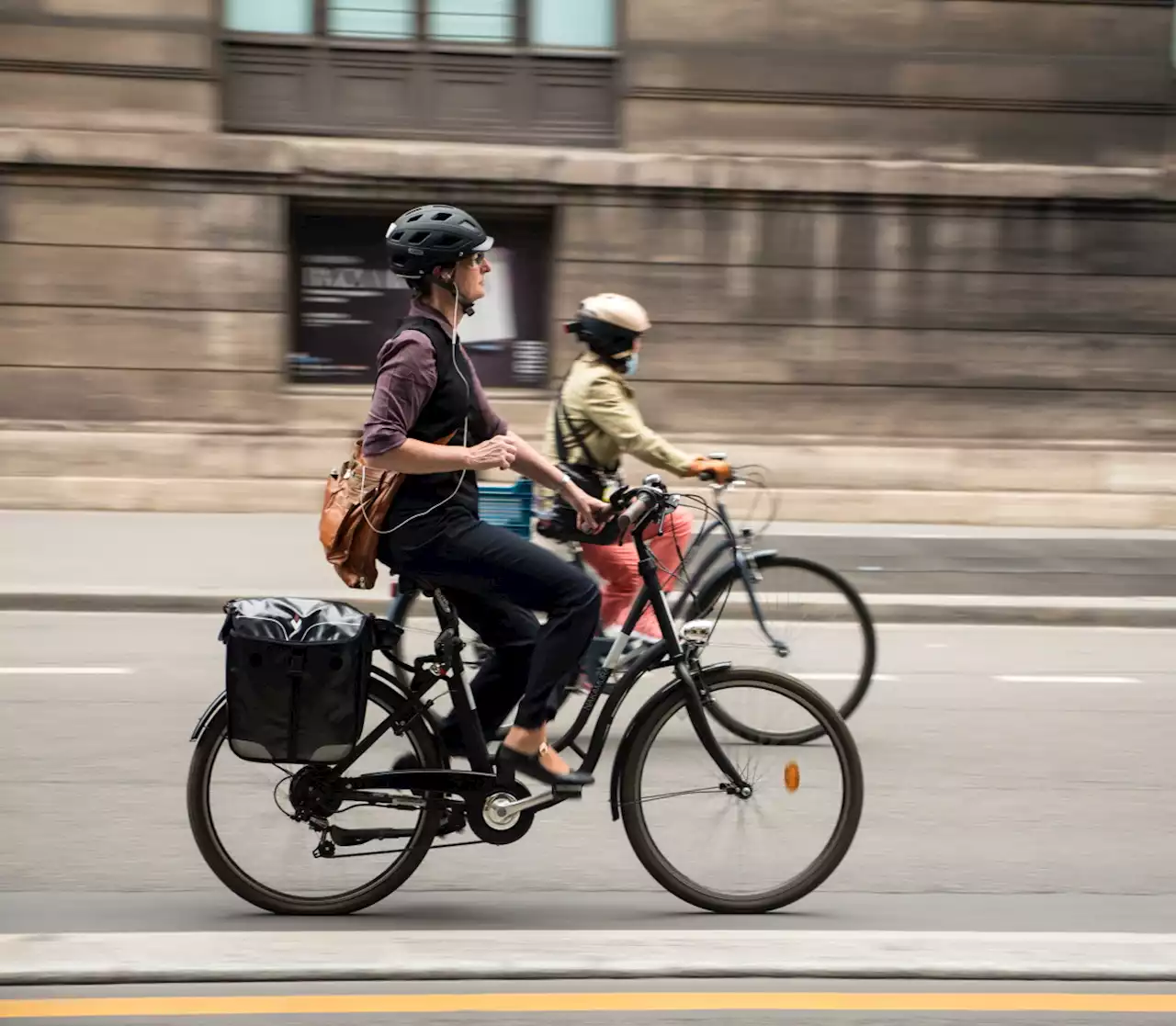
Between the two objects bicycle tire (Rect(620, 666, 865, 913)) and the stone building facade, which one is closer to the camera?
bicycle tire (Rect(620, 666, 865, 913))

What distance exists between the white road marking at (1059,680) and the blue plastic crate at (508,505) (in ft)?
8.91

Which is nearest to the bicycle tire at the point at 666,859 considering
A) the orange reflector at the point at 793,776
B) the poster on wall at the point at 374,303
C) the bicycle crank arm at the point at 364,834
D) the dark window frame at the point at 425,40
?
the orange reflector at the point at 793,776

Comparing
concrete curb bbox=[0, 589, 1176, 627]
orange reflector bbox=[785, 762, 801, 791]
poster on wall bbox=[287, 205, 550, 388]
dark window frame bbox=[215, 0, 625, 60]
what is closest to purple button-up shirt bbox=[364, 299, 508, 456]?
orange reflector bbox=[785, 762, 801, 791]

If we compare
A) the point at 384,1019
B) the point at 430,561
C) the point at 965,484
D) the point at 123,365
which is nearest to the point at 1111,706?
the point at 430,561

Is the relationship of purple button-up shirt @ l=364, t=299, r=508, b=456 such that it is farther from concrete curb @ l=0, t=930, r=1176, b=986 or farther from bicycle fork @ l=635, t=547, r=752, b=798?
concrete curb @ l=0, t=930, r=1176, b=986

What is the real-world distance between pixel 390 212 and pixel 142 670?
7.12 meters

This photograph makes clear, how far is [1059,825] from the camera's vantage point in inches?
211

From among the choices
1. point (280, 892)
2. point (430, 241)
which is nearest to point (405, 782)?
point (280, 892)

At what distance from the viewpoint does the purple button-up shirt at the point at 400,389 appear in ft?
13.4

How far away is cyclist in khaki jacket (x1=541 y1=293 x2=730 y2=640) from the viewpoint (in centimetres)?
611

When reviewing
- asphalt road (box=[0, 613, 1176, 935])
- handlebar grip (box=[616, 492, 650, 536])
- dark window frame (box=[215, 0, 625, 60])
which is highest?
dark window frame (box=[215, 0, 625, 60])

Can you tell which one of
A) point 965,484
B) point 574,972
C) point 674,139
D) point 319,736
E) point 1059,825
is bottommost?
point 965,484

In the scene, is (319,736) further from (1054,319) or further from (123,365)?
(1054,319)

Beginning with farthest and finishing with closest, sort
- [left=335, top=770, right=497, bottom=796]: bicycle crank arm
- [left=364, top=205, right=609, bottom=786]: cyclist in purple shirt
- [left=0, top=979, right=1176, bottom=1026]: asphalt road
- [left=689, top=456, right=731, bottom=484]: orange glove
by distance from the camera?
[left=689, top=456, right=731, bottom=484]: orange glove → [left=335, top=770, right=497, bottom=796]: bicycle crank arm → [left=364, top=205, right=609, bottom=786]: cyclist in purple shirt → [left=0, top=979, right=1176, bottom=1026]: asphalt road
